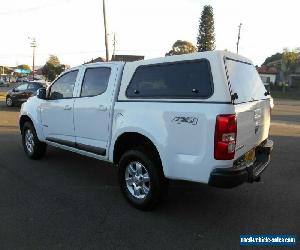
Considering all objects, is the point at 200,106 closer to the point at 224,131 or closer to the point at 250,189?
the point at 224,131

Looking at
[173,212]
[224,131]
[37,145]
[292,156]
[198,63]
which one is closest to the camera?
[224,131]

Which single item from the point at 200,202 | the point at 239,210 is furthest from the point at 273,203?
the point at 200,202

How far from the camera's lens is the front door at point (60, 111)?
6.49 metres

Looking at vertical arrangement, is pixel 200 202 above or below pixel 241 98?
below

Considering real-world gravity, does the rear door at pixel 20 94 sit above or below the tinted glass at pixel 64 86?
below

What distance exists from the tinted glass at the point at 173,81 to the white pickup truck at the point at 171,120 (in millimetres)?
12

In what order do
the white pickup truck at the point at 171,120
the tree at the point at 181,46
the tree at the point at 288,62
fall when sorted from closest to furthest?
the white pickup truck at the point at 171,120 < the tree at the point at 288,62 < the tree at the point at 181,46

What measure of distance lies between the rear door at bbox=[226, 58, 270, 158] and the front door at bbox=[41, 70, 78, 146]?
2845 mm

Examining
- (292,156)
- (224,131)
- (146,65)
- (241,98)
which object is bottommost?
(292,156)

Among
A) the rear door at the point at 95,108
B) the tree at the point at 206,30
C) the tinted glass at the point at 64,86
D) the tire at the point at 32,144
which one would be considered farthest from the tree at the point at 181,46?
the rear door at the point at 95,108

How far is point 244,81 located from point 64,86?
330 centimetres

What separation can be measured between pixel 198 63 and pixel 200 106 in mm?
591

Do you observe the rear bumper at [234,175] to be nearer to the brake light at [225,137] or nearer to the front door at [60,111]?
the brake light at [225,137]

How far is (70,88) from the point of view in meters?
6.61
